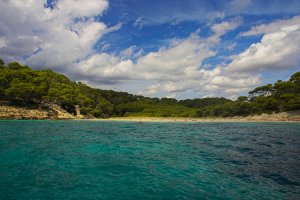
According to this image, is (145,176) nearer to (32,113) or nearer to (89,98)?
(32,113)

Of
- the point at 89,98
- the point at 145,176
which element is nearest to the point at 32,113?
the point at 89,98

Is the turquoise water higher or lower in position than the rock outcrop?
lower

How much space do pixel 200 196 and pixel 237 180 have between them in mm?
2993

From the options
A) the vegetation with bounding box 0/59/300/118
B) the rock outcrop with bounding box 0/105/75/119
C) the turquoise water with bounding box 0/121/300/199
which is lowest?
the turquoise water with bounding box 0/121/300/199

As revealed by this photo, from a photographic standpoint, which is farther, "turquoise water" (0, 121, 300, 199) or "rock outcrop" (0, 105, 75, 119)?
"rock outcrop" (0, 105, 75, 119)

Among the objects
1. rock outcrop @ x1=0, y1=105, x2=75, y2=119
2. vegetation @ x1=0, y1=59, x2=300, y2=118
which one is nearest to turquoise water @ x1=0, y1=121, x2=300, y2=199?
rock outcrop @ x1=0, y1=105, x2=75, y2=119

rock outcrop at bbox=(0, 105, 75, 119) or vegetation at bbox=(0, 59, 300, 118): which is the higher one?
vegetation at bbox=(0, 59, 300, 118)

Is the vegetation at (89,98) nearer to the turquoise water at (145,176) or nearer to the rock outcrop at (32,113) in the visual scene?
the rock outcrop at (32,113)

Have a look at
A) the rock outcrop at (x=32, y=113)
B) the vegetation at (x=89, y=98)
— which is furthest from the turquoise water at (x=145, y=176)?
the vegetation at (x=89, y=98)

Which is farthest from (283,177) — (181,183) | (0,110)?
(0,110)

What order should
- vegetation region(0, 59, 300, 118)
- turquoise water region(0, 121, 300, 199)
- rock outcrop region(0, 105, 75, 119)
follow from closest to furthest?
turquoise water region(0, 121, 300, 199), rock outcrop region(0, 105, 75, 119), vegetation region(0, 59, 300, 118)

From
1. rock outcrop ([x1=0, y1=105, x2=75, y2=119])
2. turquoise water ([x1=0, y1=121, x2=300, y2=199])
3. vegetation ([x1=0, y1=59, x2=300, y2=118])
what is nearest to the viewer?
turquoise water ([x1=0, y1=121, x2=300, y2=199])

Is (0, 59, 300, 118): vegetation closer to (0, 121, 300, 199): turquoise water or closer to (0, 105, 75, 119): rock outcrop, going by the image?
(0, 105, 75, 119): rock outcrop

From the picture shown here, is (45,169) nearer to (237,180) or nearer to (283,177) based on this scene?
(237,180)
